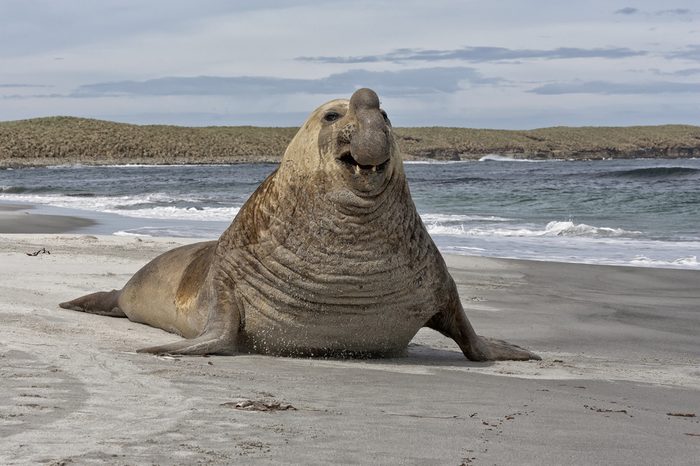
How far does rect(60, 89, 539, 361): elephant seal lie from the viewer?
5.98 metres

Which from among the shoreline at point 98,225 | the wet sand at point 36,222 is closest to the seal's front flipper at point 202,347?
the shoreline at point 98,225

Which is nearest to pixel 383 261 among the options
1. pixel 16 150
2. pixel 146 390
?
pixel 146 390

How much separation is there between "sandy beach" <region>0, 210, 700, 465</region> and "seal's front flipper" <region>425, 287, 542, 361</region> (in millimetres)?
114

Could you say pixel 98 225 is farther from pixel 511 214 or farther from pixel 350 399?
pixel 350 399

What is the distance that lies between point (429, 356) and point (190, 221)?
14.5 m

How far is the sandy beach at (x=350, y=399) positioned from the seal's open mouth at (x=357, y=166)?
107cm

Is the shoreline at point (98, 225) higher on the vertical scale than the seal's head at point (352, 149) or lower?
lower

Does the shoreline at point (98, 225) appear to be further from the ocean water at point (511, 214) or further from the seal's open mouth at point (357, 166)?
the seal's open mouth at point (357, 166)

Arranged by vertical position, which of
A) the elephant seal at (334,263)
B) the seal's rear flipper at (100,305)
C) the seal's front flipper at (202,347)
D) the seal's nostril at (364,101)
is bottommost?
the seal's rear flipper at (100,305)

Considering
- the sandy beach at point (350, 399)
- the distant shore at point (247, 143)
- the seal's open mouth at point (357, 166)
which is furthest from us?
the distant shore at point (247, 143)

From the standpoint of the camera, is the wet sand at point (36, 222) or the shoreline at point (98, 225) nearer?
the shoreline at point (98, 225)

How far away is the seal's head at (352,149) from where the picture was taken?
5.78 metres

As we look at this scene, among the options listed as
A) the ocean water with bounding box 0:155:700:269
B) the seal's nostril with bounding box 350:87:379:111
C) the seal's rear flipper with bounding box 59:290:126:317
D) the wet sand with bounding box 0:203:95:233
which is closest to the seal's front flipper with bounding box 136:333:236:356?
the seal's nostril with bounding box 350:87:379:111

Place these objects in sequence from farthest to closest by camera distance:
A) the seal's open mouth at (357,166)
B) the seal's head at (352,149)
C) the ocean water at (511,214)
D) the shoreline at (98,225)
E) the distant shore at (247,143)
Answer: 1. the distant shore at (247,143)
2. the ocean water at (511,214)
3. the shoreline at (98,225)
4. the seal's open mouth at (357,166)
5. the seal's head at (352,149)
